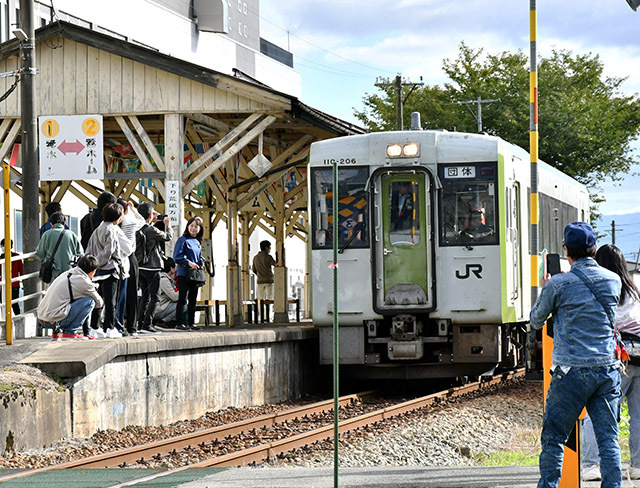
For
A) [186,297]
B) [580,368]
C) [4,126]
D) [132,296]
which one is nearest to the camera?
[580,368]

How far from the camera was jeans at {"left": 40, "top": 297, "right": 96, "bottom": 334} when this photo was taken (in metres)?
12.3

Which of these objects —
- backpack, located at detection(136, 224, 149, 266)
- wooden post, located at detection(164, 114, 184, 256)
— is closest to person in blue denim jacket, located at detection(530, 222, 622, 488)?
backpack, located at detection(136, 224, 149, 266)

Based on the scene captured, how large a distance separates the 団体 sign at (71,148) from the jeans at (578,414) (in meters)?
13.2

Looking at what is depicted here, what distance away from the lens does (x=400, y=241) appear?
1491 centimetres

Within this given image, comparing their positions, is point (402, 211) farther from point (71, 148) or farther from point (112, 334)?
point (71, 148)

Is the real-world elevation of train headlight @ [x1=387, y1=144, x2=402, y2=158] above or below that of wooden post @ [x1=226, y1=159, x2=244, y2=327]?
above

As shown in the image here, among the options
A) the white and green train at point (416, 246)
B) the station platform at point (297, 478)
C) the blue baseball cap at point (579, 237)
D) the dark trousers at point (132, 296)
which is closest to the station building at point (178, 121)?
the white and green train at point (416, 246)

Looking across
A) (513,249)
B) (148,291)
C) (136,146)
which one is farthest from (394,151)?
(136,146)

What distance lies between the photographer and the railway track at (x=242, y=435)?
8.66 metres

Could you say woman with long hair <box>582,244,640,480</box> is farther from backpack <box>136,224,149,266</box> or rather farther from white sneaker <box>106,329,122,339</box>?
backpack <box>136,224,149,266</box>

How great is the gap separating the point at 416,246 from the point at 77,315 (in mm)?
4602

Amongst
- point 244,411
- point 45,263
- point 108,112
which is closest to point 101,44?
point 108,112

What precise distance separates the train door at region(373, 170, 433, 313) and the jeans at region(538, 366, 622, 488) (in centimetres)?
865

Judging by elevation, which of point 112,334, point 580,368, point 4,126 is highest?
point 4,126
